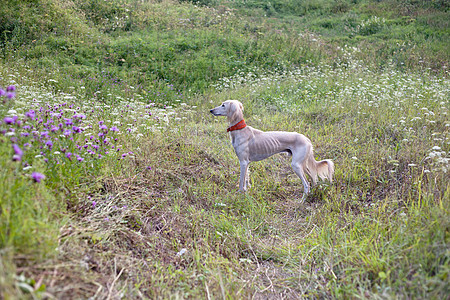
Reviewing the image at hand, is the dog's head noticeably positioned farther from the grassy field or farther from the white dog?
the grassy field

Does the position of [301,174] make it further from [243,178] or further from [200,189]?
[200,189]

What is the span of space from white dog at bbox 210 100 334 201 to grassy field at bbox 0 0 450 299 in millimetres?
243

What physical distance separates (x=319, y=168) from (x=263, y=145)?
0.91m

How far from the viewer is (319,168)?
4.62 meters

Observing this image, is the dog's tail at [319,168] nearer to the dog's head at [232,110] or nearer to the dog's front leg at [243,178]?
the dog's front leg at [243,178]

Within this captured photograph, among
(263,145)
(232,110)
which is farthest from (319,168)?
(232,110)

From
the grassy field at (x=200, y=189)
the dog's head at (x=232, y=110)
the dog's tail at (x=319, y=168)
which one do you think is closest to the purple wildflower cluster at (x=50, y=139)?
the grassy field at (x=200, y=189)

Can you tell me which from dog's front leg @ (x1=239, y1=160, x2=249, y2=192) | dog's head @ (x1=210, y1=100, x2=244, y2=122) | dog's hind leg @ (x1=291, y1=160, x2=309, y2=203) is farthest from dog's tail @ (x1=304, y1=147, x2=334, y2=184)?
dog's head @ (x1=210, y1=100, x2=244, y2=122)

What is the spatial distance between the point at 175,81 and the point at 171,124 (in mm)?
4367

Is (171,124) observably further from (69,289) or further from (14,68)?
(14,68)

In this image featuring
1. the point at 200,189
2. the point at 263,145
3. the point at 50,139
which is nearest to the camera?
the point at 50,139

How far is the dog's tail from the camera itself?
4.54 meters

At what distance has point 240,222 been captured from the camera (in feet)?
13.0

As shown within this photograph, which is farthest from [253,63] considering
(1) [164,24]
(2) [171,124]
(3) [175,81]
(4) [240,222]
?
(4) [240,222]
